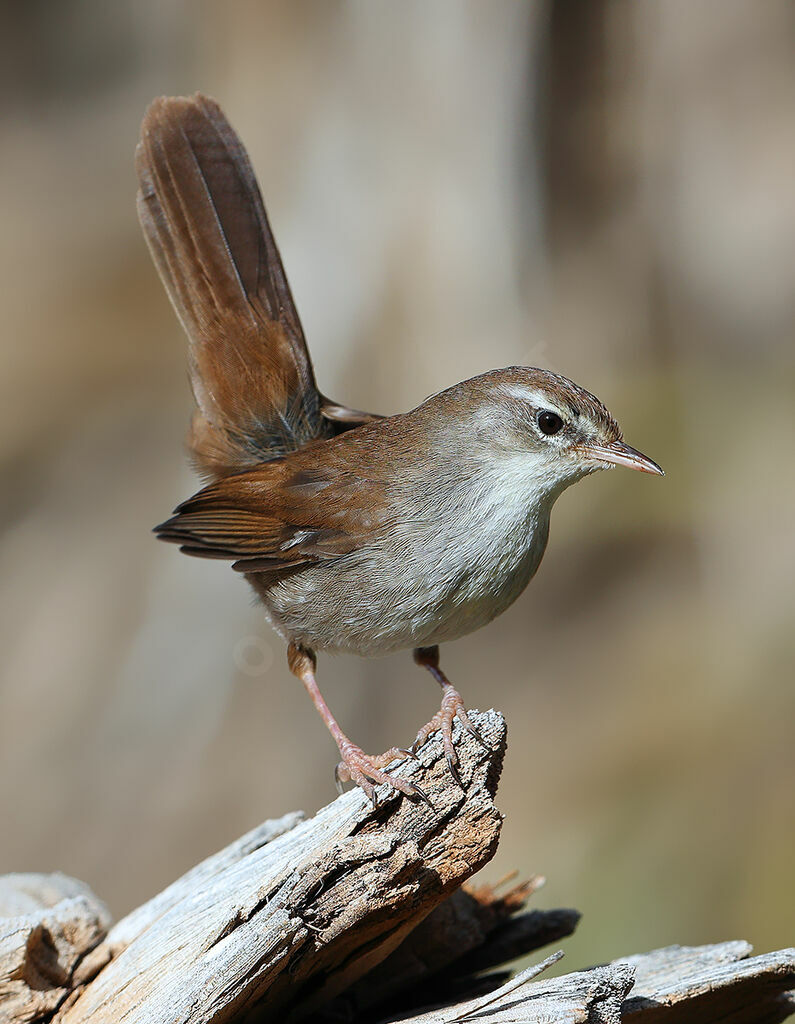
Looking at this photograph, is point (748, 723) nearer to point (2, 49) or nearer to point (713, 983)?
point (713, 983)

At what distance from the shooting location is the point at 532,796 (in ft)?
24.5

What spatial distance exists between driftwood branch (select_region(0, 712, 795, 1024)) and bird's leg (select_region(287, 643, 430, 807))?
0.04 m

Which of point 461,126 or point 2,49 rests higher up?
point 2,49

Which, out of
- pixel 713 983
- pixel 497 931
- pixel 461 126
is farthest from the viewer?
pixel 461 126

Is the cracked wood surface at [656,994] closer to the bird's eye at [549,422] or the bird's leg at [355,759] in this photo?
the bird's leg at [355,759]

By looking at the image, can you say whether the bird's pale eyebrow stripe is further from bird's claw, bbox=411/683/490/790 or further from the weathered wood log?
the weathered wood log

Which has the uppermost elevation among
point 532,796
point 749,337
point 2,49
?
point 2,49

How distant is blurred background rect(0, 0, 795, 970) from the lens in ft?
26.0

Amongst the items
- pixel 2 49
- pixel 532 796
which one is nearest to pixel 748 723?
pixel 532 796

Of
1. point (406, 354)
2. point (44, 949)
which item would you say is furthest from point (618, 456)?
point (406, 354)

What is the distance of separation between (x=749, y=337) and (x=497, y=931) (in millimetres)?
6470

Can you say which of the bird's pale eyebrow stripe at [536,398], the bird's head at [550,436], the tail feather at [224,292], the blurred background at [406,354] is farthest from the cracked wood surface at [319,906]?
the blurred background at [406,354]

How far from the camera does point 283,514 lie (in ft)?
11.6

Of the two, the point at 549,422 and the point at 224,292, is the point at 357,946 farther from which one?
the point at 224,292
